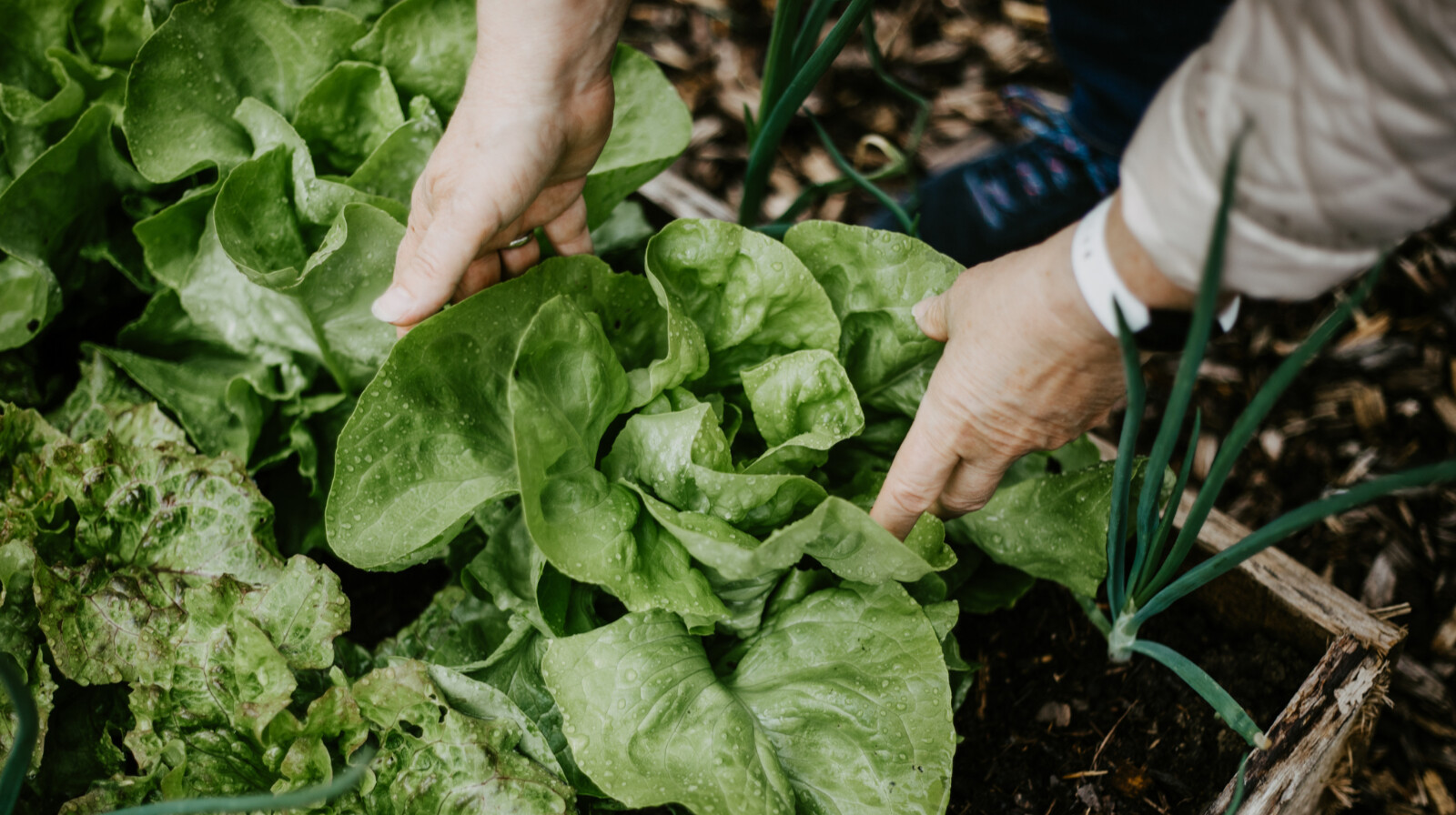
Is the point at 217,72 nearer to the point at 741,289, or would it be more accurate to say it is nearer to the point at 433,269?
the point at 433,269

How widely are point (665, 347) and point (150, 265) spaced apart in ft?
2.62

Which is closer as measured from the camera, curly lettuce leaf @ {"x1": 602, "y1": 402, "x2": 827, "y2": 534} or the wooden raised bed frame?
curly lettuce leaf @ {"x1": 602, "y1": 402, "x2": 827, "y2": 534}

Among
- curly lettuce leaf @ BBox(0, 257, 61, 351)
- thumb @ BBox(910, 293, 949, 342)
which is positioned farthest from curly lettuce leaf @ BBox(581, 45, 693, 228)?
curly lettuce leaf @ BBox(0, 257, 61, 351)

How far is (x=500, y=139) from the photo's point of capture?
1.10m

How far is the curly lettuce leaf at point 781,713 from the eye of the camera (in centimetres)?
105

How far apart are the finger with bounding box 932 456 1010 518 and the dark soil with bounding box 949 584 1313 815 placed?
1.39ft

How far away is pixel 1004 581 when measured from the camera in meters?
1.38

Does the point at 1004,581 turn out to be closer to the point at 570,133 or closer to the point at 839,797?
the point at 839,797

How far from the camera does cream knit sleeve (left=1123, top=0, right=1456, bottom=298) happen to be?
691 millimetres

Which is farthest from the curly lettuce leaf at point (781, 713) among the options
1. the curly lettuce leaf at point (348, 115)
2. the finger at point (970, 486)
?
the curly lettuce leaf at point (348, 115)

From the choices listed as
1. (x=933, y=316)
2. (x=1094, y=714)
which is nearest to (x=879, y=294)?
(x=933, y=316)

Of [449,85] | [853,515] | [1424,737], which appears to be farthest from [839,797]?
[1424,737]

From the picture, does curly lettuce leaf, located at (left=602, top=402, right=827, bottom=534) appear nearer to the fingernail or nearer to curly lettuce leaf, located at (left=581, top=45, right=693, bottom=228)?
the fingernail

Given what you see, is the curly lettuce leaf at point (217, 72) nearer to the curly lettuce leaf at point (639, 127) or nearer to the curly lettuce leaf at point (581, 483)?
the curly lettuce leaf at point (639, 127)
